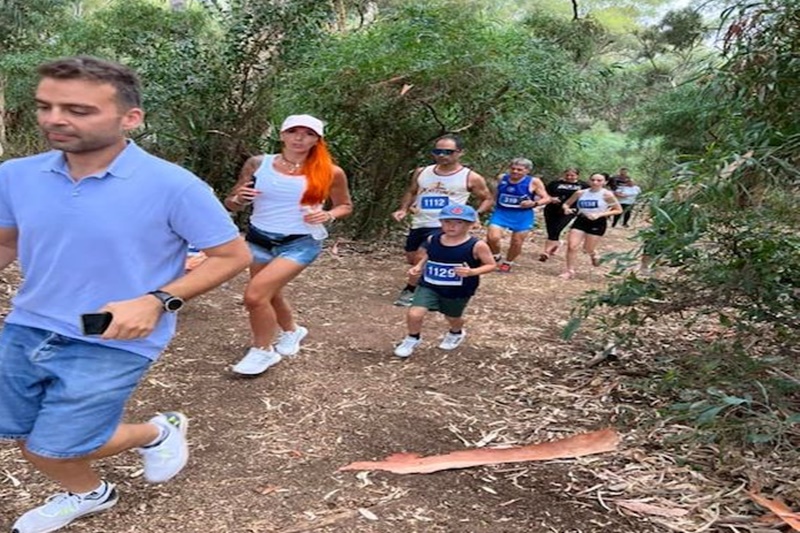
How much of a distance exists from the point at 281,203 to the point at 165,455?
186 centimetres

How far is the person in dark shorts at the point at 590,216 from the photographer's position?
844 cm

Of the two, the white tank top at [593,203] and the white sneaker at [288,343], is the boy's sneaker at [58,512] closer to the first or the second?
the white sneaker at [288,343]

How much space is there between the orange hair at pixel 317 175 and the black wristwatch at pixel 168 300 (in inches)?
81.2

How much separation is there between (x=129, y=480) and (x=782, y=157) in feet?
11.0

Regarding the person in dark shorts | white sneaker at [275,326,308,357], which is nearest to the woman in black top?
the person in dark shorts

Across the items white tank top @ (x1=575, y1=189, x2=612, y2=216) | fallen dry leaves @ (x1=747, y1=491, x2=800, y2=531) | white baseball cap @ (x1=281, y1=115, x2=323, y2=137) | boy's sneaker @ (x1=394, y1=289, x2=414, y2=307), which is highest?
white baseball cap @ (x1=281, y1=115, x2=323, y2=137)

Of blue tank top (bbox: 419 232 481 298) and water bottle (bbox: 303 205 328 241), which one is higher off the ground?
water bottle (bbox: 303 205 328 241)

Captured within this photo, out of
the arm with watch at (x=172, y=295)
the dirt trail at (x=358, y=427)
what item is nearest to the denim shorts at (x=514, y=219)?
the dirt trail at (x=358, y=427)

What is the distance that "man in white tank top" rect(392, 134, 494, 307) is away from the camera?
6.26 metres

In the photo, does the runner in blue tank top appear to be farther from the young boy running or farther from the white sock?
the white sock

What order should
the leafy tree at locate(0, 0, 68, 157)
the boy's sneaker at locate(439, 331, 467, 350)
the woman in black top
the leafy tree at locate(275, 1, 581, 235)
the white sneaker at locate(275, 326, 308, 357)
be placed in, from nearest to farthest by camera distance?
the white sneaker at locate(275, 326, 308, 357), the boy's sneaker at locate(439, 331, 467, 350), the leafy tree at locate(275, 1, 581, 235), the woman in black top, the leafy tree at locate(0, 0, 68, 157)

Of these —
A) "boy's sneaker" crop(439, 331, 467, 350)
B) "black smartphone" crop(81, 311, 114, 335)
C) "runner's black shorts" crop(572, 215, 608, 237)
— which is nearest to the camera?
"black smartphone" crop(81, 311, 114, 335)

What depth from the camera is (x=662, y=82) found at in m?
27.8

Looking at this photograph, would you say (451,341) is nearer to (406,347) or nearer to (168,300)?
(406,347)
